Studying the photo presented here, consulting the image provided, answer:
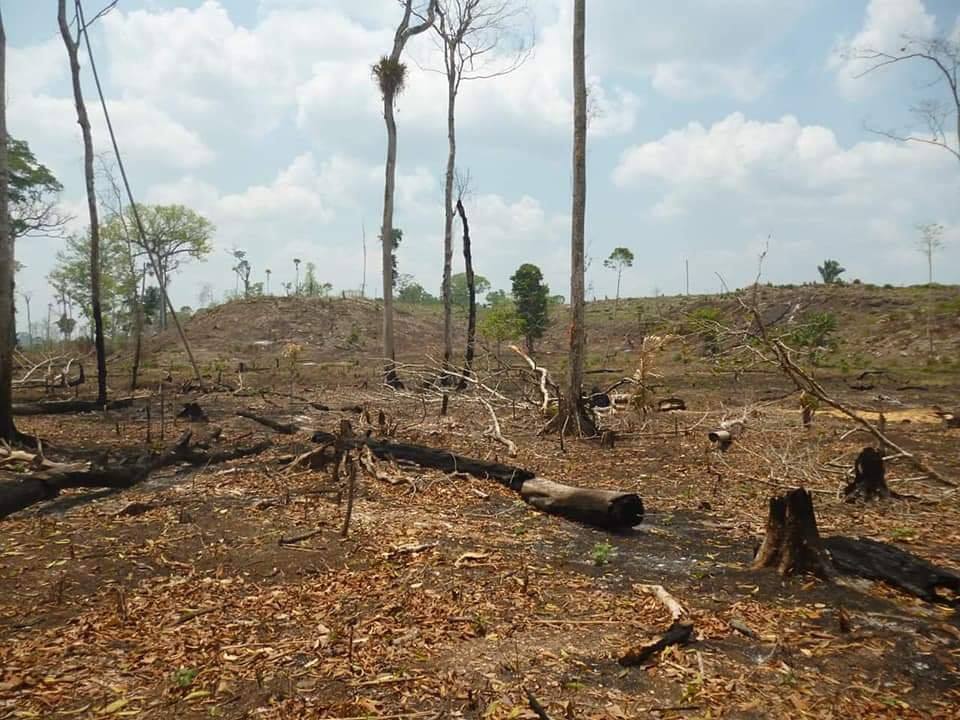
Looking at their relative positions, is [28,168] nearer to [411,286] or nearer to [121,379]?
[121,379]

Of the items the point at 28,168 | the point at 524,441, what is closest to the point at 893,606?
the point at 524,441

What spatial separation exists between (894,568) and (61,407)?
15234 millimetres

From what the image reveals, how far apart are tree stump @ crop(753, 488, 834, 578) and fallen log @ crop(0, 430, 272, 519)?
678cm

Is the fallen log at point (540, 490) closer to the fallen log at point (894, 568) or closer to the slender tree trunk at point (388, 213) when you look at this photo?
the fallen log at point (894, 568)

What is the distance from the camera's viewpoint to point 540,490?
689 centimetres

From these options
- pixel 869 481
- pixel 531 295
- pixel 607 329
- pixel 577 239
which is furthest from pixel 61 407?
pixel 607 329

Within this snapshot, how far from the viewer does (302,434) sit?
37.5ft

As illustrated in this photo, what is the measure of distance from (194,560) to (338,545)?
1129mm

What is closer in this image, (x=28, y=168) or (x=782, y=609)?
(x=782, y=609)

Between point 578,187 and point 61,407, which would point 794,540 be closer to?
point 578,187

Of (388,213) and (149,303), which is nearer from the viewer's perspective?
(388,213)

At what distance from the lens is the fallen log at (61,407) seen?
1341 centimetres

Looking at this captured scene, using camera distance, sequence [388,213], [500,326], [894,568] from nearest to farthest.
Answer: [894,568]
[388,213]
[500,326]

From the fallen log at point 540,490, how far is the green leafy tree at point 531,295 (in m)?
29.1
